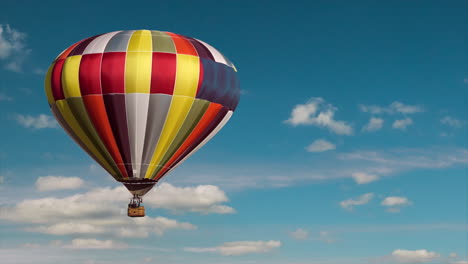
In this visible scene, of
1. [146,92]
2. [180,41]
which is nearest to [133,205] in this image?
[146,92]

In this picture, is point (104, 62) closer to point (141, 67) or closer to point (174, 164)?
point (141, 67)

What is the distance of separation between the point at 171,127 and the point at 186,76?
338 cm

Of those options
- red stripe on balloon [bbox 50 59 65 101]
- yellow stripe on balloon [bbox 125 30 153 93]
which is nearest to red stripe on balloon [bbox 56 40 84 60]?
red stripe on balloon [bbox 50 59 65 101]

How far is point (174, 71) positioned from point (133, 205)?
892cm

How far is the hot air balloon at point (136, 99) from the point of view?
43.6 metres

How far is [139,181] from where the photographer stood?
44.5m

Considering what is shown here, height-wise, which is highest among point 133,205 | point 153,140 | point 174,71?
point 174,71

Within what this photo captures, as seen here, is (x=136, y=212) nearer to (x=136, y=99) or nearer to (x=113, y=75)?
(x=136, y=99)

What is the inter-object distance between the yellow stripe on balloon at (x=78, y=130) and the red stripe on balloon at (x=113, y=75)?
3222 millimetres

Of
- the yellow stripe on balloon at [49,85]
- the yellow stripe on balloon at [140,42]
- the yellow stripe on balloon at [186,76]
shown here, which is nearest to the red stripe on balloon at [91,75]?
the yellow stripe on balloon at [140,42]

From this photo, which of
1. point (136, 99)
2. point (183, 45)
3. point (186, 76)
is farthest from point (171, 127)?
point (183, 45)

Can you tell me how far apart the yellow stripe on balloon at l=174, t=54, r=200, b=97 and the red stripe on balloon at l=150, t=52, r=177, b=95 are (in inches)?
12.4

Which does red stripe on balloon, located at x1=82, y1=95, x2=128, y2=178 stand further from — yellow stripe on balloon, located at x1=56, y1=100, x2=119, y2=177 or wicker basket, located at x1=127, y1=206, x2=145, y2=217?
wicker basket, located at x1=127, y1=206, x2=145, y2=217

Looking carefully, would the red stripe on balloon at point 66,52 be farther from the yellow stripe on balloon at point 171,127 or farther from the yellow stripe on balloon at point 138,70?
the yellow stripe on balloon at point 171,127
